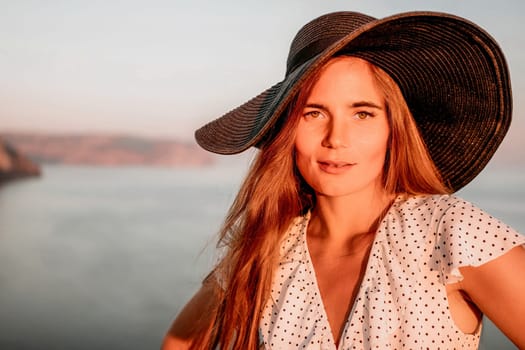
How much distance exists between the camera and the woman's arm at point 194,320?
2533mm

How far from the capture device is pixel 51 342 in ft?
19.6

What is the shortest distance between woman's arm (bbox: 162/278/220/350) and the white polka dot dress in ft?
1.06

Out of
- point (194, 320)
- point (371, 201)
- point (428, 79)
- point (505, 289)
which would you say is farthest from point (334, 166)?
point (194, 320)

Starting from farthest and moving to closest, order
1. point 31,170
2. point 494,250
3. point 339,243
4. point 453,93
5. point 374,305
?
point 31,170 → point 339,243 → point 453,93 → point 374,305 → point 494,250

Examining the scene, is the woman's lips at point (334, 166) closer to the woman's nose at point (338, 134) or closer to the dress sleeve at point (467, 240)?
the woman's nose at point (338, 134)

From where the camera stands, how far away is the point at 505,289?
1853 mm

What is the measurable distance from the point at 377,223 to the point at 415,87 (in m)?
0.49

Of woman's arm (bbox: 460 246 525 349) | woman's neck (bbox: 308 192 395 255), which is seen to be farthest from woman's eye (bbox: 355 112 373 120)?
woman's arm (bbox: 460 246 525 349)

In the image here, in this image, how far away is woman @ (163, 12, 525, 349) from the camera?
6.45 ft

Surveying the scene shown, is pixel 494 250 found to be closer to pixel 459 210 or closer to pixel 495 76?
pixel 459 210

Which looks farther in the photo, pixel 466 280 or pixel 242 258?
pixel 242 258

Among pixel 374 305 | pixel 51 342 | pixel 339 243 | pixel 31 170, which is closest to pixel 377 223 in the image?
pixel 339 243

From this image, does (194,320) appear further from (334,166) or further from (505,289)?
(505,289)

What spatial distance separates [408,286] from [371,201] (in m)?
0.40
